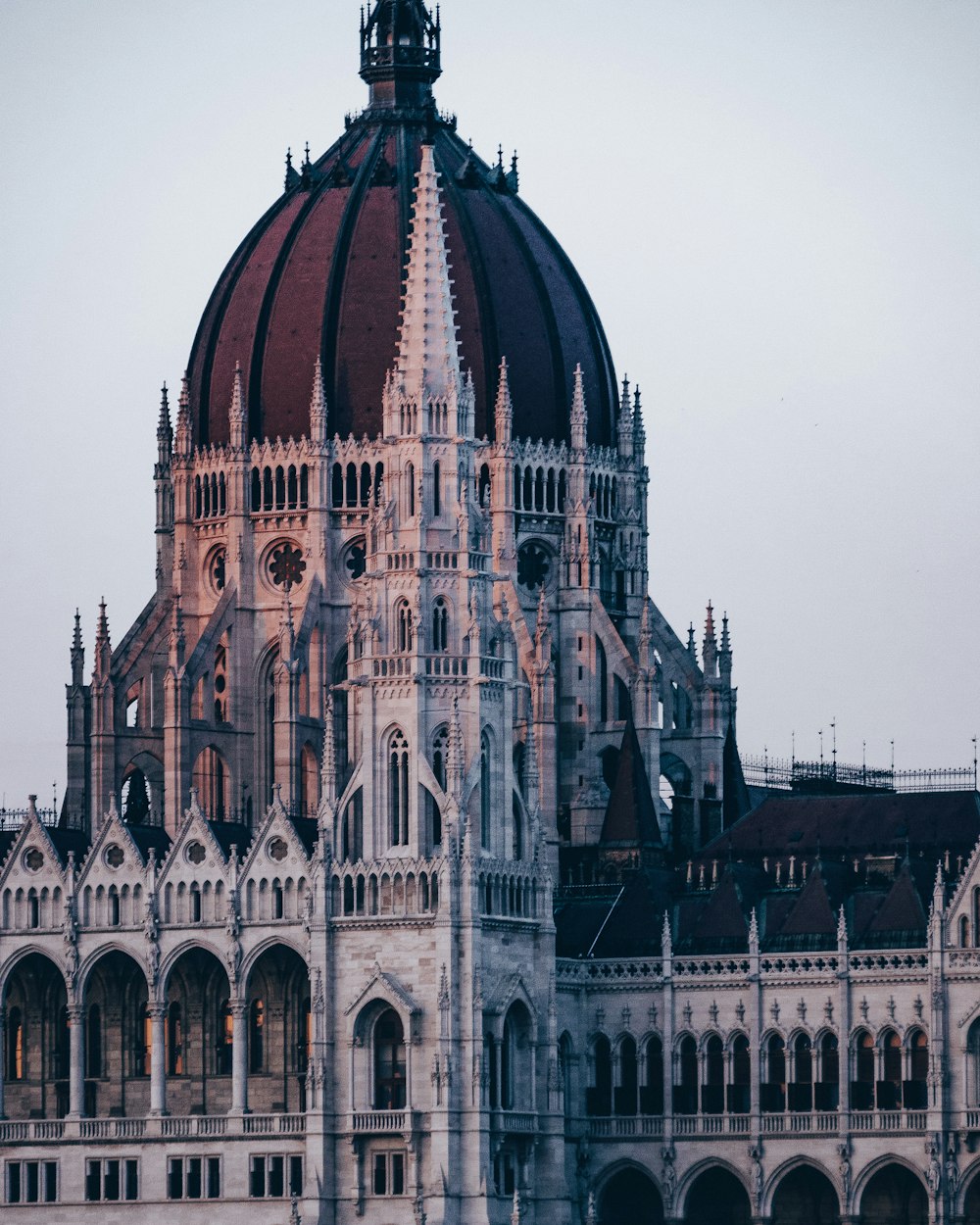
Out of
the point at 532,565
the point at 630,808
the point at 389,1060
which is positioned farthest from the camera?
the point at 532,565

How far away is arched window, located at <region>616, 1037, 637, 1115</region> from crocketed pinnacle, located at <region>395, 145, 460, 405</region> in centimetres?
2147

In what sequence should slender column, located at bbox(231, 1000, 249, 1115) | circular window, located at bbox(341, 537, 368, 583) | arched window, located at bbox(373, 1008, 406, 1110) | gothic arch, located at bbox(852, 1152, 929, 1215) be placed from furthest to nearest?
circular window, located at bbox(341, 537, 368, 583), slender column, located at bbox(231, 1000, 249, 1115), gothic arch, located at bbox(852, 1152, 929, 1215), arched window, located at bbox(373, 1008, 406, 1110)

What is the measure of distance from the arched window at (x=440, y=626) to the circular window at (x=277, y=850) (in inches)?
315

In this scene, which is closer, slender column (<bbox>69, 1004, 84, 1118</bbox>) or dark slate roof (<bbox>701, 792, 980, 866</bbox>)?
slender column (<bbox>69, 1004, 84, 1118</bbox>)

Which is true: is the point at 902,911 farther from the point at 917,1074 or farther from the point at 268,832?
the point at 268,832

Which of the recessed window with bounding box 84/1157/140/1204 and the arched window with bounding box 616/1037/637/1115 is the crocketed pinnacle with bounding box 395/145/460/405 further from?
the recessed window with bounding box 84/1157/140/1204

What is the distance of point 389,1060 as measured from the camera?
13925 centimetres

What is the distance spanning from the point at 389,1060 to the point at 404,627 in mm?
13422

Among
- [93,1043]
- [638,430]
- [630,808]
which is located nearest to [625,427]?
[638,430]

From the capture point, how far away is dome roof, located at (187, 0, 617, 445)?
526ft

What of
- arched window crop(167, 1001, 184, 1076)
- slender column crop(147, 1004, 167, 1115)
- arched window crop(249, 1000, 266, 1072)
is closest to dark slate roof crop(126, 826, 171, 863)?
arched window crop(167, 1001, 184, 1076)

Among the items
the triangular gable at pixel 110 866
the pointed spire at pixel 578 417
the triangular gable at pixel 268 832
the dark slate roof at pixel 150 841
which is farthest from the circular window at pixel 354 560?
the triangular gable at pixel 268 832

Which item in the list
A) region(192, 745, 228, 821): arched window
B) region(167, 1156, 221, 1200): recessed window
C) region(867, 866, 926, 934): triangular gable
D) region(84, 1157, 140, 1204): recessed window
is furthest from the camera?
region(192, 745, 228, 821): arched window

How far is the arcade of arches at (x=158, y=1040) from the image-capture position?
14425 cm
